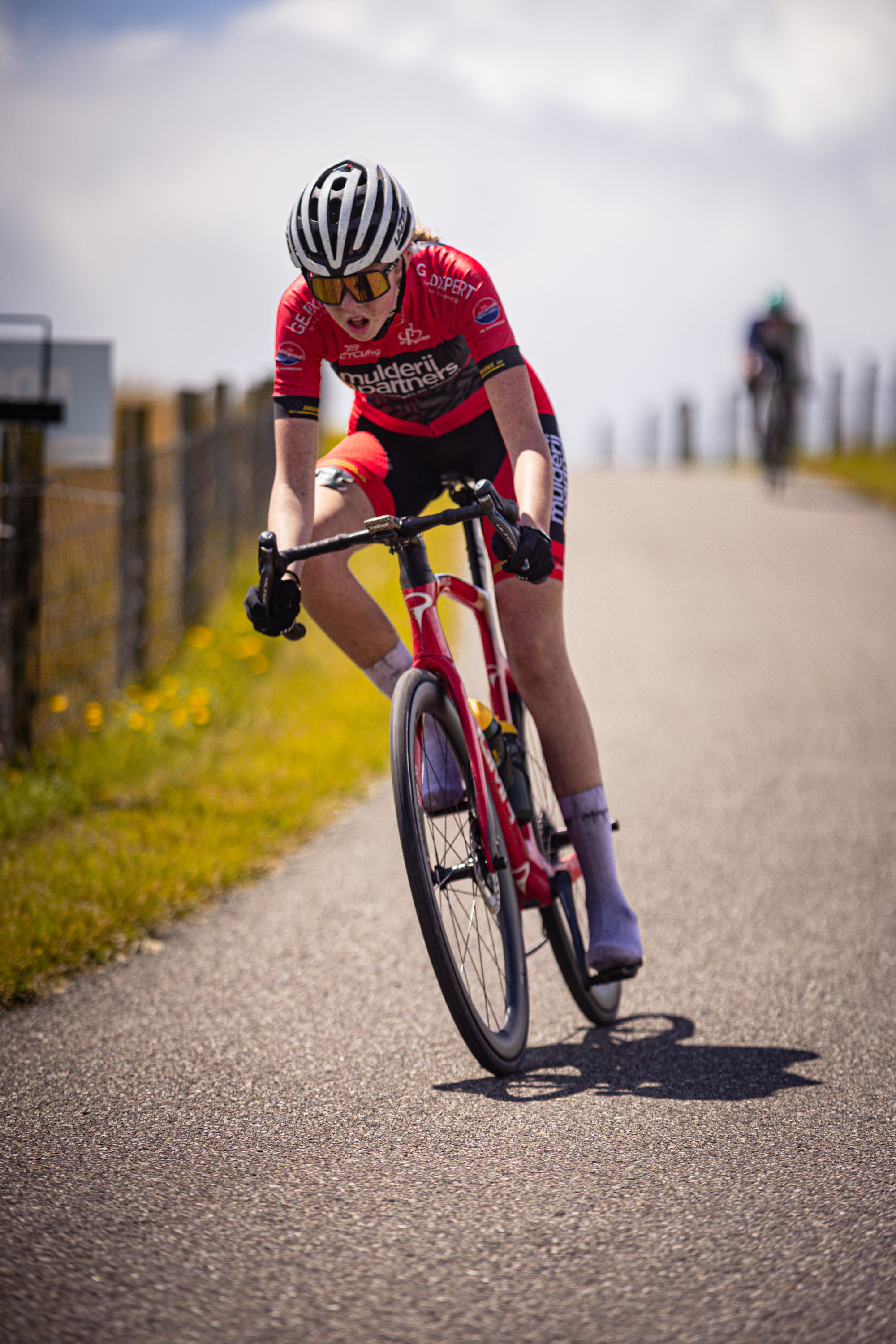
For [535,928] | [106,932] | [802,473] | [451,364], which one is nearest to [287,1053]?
[106,932]

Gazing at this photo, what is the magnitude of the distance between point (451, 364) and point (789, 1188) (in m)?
2.21

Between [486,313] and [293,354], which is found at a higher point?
[486,313]

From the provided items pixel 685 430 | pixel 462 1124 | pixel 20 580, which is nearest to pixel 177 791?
pixel 20 580

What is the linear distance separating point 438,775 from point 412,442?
1.04m

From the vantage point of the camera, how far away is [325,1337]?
196cm

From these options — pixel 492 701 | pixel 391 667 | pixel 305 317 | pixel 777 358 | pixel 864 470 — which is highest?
pixel 777 358

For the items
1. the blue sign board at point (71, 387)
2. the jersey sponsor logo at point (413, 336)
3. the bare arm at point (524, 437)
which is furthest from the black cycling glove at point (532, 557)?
the blue sign board at point (71, 387)

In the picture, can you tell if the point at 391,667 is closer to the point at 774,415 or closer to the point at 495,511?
the point at 495,511

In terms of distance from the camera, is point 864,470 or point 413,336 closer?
point 413,336

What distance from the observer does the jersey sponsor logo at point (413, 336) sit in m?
3.24

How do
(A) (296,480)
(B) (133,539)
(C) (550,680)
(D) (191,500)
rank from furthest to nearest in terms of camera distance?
(D) (191,500) → (B) (133,539) → (C) (550,680) → (A) (296,480)

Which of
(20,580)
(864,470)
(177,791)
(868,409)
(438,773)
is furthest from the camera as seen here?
(868,409)

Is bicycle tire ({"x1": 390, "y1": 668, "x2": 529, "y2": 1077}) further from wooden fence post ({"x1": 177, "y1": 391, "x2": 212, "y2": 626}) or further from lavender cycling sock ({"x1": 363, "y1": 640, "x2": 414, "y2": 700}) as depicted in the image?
wooden fence post ({"x1": 177, "y1": 391, "x2": 212, "y2": 626})

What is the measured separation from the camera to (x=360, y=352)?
3291 mm
